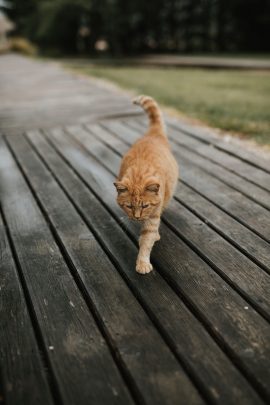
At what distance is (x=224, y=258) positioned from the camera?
94.4 inches

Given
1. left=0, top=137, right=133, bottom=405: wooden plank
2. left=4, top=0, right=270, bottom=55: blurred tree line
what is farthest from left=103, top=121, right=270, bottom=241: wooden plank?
left=4, top=0, right=270, bottom=55: blurred tree line

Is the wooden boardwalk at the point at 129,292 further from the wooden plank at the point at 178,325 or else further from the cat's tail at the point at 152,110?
the cat's tail at the point at 152,110

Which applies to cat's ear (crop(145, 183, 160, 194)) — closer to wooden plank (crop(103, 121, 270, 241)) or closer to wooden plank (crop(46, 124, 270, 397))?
wooden plank (crop(46, 124, 270, 397))

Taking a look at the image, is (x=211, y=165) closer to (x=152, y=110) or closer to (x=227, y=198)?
(x=227, y=198)

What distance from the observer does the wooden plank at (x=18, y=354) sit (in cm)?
155

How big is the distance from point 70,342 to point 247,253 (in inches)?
47.9

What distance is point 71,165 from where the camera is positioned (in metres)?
4.10

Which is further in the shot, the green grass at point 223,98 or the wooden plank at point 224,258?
the green grass at point 223,98

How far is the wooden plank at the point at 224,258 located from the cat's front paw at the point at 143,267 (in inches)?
14.5

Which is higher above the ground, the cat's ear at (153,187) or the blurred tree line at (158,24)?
the blurred tree line at (158,24)

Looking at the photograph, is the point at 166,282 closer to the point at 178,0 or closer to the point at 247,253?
the point at 247,253

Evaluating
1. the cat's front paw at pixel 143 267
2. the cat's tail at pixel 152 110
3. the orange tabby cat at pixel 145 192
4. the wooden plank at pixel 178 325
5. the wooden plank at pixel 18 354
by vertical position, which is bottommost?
the wooden plank at pixel 178 325

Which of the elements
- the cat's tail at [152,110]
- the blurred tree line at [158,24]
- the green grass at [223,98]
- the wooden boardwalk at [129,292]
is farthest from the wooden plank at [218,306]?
the blurred tree line at [158,24]

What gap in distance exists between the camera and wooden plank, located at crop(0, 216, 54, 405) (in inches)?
61.1
